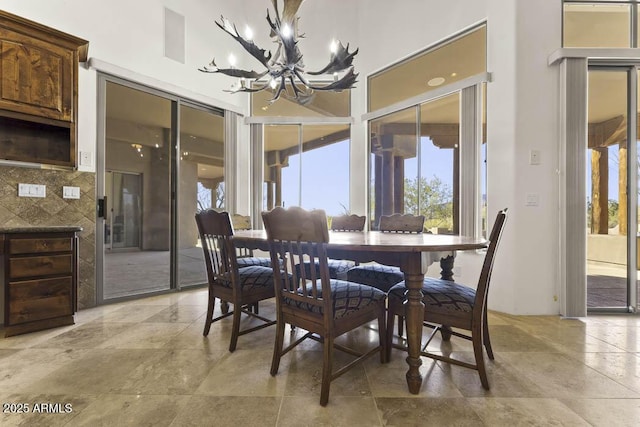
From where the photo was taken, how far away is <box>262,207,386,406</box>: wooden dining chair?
141cm

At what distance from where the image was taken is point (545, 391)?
5.12ft

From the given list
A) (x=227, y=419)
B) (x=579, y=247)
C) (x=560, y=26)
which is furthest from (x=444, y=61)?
(x=227, y=419)

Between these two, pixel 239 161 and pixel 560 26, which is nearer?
pixel 560 26

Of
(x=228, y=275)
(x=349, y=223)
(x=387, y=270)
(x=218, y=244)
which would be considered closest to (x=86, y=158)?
(x=218, y=244)

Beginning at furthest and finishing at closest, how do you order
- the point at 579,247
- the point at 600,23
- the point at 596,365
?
the point at 600,23, the point at 579,247, the point at 596,365

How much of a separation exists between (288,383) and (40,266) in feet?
7.56

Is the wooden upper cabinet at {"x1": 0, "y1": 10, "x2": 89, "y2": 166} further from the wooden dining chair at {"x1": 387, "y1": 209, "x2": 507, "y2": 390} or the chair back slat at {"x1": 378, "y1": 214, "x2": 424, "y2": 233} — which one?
the wooden dining chair at {"x1": 387, "y1": 209, "x2": 507, "y2": 390}

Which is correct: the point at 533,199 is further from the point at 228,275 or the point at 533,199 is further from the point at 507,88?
the point at 228,275

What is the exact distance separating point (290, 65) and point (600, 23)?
Answer: 10.9ft

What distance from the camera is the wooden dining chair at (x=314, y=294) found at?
1.41 metres

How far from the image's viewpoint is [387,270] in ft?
8.04

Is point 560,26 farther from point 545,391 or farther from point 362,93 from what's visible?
point 545,391

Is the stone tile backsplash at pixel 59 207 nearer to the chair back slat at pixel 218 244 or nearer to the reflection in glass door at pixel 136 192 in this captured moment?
the reflection in glass door at pixel 136 192

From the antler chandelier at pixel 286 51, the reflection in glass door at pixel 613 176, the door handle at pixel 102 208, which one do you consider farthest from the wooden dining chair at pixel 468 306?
the door handle at pixel 102 208
